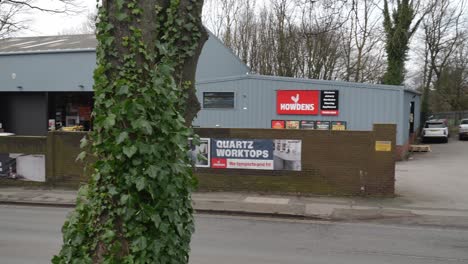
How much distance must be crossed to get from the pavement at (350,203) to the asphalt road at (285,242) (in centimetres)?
77

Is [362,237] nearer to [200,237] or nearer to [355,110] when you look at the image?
[200,237]

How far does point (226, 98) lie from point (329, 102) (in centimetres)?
523

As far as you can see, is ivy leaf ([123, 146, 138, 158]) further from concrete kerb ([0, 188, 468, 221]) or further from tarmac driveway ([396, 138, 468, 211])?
tarmac driveway ([396, 138, 468, 211])

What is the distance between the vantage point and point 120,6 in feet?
9.13

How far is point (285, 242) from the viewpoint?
8.55m

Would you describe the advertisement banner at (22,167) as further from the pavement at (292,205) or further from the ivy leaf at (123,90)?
the ivy leaf at (123,90)

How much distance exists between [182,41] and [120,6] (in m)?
0.60

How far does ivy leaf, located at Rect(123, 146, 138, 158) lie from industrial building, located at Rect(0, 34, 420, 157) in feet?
64.7

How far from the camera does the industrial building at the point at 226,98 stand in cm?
2144

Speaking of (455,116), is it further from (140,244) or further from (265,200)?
(140,244)

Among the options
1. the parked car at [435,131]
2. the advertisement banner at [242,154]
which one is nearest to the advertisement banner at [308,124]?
the advertisement banner at [242,154]

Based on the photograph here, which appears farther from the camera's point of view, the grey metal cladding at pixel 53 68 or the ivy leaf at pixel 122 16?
the grey metal cladding at pixel 53 68

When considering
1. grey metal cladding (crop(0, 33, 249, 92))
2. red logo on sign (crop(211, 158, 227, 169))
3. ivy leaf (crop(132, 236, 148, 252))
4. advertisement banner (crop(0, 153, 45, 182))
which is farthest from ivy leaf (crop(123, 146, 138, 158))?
grey metal cladding (crop(0, 33, 249, 92))

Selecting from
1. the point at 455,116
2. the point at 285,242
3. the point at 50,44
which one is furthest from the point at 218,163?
the point at 455,116
